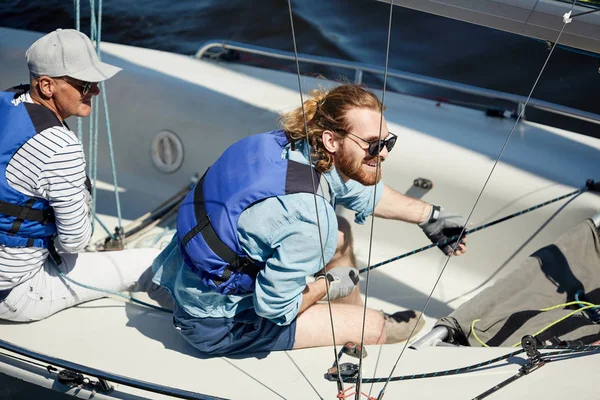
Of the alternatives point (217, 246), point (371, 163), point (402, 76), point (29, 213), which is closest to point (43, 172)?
point (29, 213)

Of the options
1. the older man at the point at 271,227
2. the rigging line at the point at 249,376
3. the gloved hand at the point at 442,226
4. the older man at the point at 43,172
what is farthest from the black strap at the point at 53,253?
the gloved hand at the point at 442,226

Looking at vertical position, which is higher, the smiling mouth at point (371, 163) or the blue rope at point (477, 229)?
the blue rope at point (477, 229)

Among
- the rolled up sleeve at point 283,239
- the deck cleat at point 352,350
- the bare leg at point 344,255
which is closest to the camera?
the rolled up sleeve at point 283,239

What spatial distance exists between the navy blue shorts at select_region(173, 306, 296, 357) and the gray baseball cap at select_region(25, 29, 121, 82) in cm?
70

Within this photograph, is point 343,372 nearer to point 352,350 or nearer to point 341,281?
point 352,350

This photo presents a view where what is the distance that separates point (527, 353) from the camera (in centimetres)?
191

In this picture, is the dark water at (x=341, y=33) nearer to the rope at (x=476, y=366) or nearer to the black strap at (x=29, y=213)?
the rope at (x=476, y=366)

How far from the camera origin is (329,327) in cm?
214

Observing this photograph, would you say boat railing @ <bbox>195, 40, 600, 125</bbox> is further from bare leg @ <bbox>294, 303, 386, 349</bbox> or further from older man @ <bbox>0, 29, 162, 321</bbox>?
older man @ <bbox>0, 29, 162, 321</bbox>

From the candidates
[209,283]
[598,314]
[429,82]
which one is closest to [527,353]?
[598,314]

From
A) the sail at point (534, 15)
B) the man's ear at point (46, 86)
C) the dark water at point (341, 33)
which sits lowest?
the man's ear at point (46, 86)

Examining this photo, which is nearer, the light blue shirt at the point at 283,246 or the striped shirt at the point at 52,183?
the light blue shirt at the point at 283,246

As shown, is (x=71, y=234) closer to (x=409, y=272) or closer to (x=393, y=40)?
(x=409, y=272)

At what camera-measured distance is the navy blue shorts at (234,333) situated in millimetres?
2027
